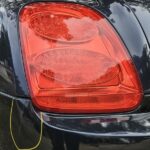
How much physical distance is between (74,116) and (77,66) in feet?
0.60

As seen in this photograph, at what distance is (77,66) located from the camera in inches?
68.8

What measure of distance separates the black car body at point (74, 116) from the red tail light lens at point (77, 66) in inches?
1.1

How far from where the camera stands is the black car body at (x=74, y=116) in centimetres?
164

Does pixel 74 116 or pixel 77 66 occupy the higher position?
pixel 77 66

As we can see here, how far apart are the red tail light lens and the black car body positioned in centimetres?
3

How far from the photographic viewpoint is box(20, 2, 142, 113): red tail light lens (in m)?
1.72

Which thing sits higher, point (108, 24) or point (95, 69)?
point (108, 24)

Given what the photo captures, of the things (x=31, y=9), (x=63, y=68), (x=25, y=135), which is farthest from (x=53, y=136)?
(x=31, y=9)

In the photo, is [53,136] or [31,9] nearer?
[53,136]

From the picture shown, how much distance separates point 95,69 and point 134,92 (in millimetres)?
161

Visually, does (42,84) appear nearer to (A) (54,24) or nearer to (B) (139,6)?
(A) (54,24)

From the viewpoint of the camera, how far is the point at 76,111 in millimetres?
1702

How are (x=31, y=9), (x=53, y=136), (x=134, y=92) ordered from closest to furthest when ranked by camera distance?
(x=53, y=136) → (x=134, y=92) → (x=31, y=9)

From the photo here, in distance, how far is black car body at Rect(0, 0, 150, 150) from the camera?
64.7 inches
